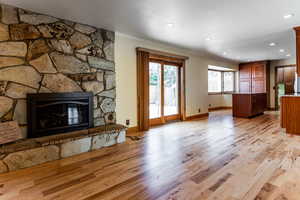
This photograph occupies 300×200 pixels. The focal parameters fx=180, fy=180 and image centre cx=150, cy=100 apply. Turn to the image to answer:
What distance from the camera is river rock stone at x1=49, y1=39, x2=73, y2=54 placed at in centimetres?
323

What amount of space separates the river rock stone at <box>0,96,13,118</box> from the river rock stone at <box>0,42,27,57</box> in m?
0.68

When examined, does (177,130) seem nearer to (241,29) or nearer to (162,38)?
(162,38)

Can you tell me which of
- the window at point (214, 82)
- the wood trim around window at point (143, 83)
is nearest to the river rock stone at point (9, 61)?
the wood trim around window at point (143, 83)

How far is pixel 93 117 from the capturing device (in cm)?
370

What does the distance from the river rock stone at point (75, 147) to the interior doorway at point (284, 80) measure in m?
8.71

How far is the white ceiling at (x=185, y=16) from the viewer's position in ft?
8.94

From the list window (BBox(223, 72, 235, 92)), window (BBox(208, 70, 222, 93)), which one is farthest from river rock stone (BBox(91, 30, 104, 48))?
window (BBox(223, 72, 235, 92))

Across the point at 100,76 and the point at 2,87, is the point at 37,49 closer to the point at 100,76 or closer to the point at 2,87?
the point at 2,87

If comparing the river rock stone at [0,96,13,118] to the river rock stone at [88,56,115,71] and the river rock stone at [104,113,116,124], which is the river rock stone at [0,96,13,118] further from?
the river rock stone at [104,113,116,124]

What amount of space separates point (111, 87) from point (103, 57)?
2.20 feet

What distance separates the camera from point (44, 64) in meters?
3.11

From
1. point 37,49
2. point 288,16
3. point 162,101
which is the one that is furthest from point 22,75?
point 288,16

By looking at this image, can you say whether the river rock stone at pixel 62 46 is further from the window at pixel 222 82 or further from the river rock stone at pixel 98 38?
the window at pixel 222 82

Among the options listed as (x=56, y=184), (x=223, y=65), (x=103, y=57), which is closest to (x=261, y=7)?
(x=103, y=57)
